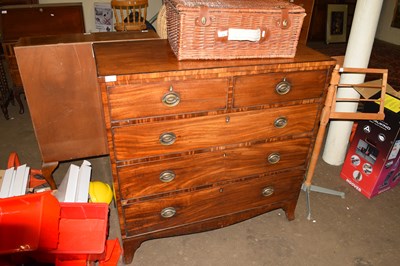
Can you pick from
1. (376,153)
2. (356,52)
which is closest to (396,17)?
(356,52)

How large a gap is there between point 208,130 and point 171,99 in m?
0.31

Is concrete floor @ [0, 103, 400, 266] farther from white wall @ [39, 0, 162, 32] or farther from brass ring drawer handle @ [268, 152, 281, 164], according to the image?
white wall @ [39, 0, 162, 32]

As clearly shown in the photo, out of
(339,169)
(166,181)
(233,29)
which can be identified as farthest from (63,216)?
(339,169)

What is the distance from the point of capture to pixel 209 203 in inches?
82.1

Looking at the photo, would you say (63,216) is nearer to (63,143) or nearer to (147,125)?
(63,143)

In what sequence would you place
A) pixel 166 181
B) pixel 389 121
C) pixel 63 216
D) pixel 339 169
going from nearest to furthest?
pixel 166 181 → pixel 63 216 → pixel 389 121 → pixel 339 169

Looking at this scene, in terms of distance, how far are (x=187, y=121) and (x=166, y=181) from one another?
16.3 inches

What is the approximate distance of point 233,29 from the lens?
5.22 feet

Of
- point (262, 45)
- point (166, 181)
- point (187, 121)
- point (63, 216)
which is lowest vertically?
point (63, 216)

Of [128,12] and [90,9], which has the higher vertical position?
[128,12]

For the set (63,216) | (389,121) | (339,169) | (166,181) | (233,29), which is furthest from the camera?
(339,169)

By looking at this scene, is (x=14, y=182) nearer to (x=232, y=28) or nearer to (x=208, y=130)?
(x=208, y=130)

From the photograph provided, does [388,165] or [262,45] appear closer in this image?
[262,45]

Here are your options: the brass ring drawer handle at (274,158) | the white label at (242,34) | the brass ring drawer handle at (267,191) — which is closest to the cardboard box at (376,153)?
the brass ring drawer handle at (274,158)
